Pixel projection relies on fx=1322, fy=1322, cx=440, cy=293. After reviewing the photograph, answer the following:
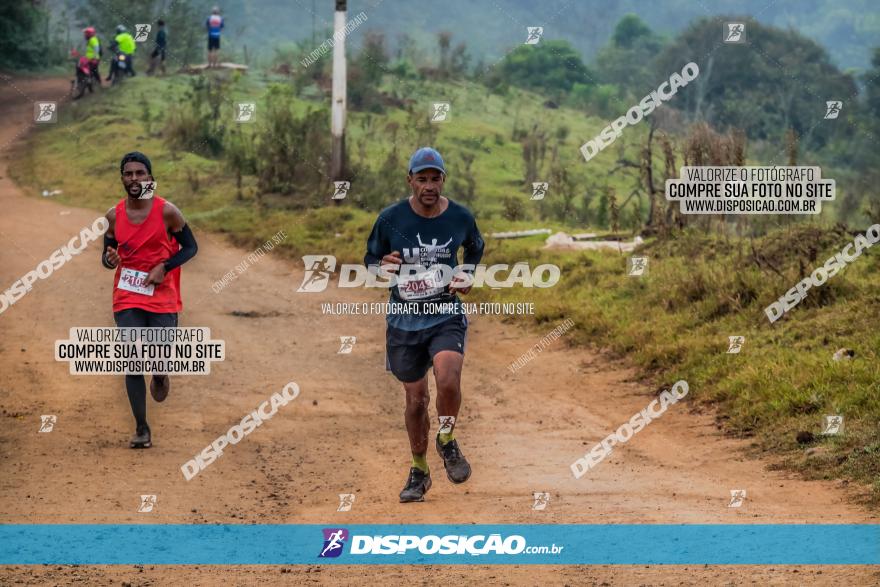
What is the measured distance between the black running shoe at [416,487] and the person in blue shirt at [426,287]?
0.21m

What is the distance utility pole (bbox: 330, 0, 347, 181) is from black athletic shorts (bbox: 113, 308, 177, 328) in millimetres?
10260

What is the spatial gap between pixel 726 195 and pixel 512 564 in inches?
312

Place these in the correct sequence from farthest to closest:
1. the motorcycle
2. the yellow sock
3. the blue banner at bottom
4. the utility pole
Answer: the motorcycle
the utility pole
the yellow sock
the blue banner at bottom

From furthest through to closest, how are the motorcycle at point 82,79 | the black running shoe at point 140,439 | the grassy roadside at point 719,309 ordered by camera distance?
the motorcycle at point 82,79 < the grassy roadside at point 719,309 < the black running shoe at point 140,439

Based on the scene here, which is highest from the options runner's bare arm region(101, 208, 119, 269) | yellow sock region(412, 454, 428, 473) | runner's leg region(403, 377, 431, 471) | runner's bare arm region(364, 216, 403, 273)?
runner's bare arm region(364, 216, 403, 273)

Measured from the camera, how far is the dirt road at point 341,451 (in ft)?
21.2

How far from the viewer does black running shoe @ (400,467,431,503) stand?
24.9 feet

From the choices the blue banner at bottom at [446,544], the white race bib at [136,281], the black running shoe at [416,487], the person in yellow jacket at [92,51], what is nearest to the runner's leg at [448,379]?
the black running shoe at [416,487]

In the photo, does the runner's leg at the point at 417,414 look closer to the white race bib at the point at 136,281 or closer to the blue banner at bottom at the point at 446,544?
the blue banner at bottom at the point at 446,544

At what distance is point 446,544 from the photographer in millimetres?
6727

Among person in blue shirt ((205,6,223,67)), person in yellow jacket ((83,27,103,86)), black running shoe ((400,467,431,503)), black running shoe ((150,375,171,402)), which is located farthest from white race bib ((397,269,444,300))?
person in blue shirt ((205,6,223,67))

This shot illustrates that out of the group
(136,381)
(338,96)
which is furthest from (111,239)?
(338,96)

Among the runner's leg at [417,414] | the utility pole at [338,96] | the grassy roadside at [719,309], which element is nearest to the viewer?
the runner's leg at [417,414]

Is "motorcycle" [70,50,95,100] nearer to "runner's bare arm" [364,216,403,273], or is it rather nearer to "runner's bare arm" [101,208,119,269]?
"runner's bare arm" [101,208,119,269]
